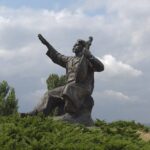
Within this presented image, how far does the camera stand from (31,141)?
37.9ft

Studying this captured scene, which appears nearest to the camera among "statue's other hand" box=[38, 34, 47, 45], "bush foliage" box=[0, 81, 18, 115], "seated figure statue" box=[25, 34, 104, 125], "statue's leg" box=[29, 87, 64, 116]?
"seated figure statue" box=[25, 34, 104, 125]

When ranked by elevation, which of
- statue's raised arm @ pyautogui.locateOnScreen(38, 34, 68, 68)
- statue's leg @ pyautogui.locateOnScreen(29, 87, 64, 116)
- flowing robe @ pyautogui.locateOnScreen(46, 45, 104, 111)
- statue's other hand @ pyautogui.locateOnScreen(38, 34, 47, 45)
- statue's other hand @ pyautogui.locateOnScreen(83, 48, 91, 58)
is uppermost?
statue's other hand @ pyautogui.locateOnScreen(38, 34, 47, 45)

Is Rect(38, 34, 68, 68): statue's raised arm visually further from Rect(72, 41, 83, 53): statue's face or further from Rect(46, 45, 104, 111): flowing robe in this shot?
Rect(72, 41, 83, 53): statue's face

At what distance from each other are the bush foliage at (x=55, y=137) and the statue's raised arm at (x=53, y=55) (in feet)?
7.73

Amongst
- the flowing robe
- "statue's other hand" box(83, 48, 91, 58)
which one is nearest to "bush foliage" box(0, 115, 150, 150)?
the flowing robe

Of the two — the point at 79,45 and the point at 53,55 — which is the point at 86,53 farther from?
the point at 53,55

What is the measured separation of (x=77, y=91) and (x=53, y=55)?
1695 millimetres

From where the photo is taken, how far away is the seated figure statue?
15.0 m

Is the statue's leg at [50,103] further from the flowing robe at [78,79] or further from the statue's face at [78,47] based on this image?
the statue's face at [78,47]

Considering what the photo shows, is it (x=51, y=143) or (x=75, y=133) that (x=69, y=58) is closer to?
(x=75, y=133)

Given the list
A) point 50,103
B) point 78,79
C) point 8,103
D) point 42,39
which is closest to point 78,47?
point 78,79

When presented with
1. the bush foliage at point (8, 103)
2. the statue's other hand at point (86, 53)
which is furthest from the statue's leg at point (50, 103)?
the bush foliage at point (8, 103)

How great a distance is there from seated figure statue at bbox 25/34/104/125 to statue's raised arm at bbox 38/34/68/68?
29 cm

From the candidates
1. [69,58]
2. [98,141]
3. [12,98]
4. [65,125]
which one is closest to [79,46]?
[69,58]
